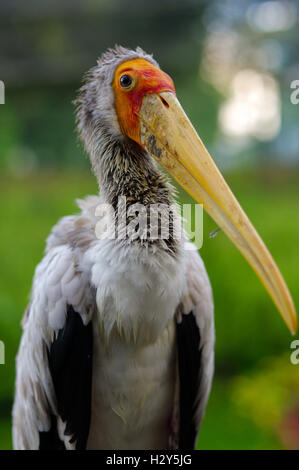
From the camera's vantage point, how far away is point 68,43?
4184 mm

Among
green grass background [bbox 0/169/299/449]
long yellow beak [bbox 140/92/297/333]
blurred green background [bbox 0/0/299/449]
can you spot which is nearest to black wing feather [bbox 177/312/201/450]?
long yellow beak [bbox 140/92/297/333]

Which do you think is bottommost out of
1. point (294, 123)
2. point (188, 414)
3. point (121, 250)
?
point (188, 414)

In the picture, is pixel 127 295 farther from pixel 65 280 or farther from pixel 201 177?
pixel 201 177

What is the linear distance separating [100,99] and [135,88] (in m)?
0.14

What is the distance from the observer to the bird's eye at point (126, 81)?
1468 mm

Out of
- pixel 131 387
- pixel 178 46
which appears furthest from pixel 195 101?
pixel 131 387

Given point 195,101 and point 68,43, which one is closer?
point 195,101

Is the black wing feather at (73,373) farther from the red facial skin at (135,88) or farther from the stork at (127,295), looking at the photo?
the red facial skin at (135,88)

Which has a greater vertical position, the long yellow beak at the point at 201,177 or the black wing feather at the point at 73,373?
the long yellow beak at the point at 201,177

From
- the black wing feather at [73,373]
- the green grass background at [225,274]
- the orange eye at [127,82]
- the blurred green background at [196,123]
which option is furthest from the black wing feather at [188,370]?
the blurred green background at [196,123]

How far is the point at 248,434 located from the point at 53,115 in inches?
112

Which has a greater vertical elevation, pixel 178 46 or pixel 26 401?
pixel 178 46

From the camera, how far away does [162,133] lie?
142cm

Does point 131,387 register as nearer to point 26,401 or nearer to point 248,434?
point 26,401
